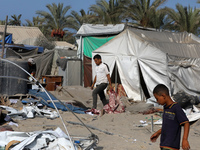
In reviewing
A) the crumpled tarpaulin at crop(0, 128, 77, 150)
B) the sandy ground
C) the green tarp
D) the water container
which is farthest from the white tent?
the crumpled tarpaulin at crop(0, 128, 77, 150)

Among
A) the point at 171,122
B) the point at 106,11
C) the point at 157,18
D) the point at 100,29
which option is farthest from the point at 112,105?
the point at 106,11

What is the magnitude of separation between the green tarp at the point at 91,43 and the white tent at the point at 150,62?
9.13 feet

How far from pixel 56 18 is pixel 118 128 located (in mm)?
27990

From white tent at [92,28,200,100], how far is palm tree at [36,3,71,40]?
20.9 m

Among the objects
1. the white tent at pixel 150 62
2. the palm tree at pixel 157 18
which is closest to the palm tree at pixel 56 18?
the palm tree at pixel 157 18

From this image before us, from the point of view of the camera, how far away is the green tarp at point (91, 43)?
52.5 feet

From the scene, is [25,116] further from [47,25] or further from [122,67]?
[47,25]

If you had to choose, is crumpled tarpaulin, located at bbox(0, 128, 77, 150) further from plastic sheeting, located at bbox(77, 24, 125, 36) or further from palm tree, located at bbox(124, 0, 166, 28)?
palm tree, located at bbox(124, 0, 166, 28)

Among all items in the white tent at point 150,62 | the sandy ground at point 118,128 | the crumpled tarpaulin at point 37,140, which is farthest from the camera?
the white tent at point 150,62

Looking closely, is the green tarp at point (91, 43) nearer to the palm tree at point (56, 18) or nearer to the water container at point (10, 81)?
the water container at point (10, 81)

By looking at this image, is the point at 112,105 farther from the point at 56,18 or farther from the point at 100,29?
the point at 56,18

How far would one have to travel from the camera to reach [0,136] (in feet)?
16.5

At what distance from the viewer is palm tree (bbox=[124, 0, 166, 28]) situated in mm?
20562

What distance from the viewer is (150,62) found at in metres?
11.4
